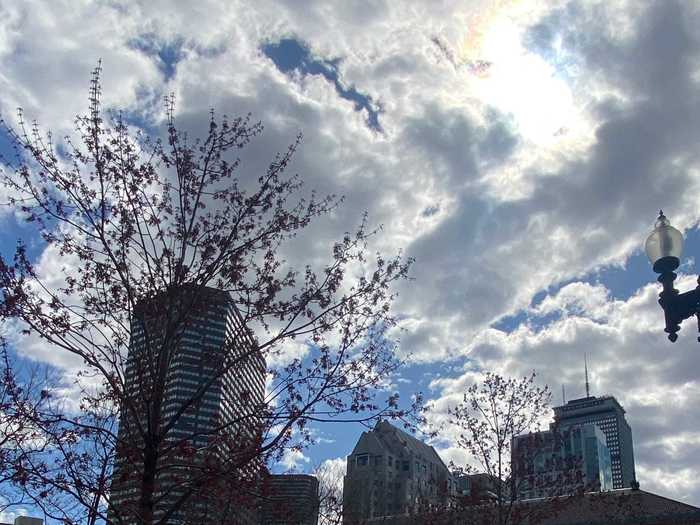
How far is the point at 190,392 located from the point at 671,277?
7.60 m

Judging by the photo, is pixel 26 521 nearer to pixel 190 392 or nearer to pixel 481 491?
pixel 190 392

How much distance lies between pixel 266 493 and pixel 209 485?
1.14 m

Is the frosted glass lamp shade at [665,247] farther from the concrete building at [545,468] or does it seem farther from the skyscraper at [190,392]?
the concrete building at [545,468]

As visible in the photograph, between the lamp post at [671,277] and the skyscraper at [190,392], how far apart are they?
6279mm

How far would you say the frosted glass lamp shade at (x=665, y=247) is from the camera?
952cm

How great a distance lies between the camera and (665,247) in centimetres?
956

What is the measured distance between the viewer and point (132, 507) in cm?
1016

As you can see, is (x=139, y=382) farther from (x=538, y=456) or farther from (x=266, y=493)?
(x=538, y=456)

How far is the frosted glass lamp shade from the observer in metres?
9.52

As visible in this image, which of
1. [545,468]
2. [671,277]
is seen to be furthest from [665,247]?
[545,468]

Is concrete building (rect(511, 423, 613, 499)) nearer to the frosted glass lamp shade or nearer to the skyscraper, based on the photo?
the skyscraper

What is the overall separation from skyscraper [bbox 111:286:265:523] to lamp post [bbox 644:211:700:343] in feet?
20.6

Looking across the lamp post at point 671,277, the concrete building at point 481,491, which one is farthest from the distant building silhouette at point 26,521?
the lamp post at point 671,277

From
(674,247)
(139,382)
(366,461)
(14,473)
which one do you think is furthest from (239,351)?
(366,461)
